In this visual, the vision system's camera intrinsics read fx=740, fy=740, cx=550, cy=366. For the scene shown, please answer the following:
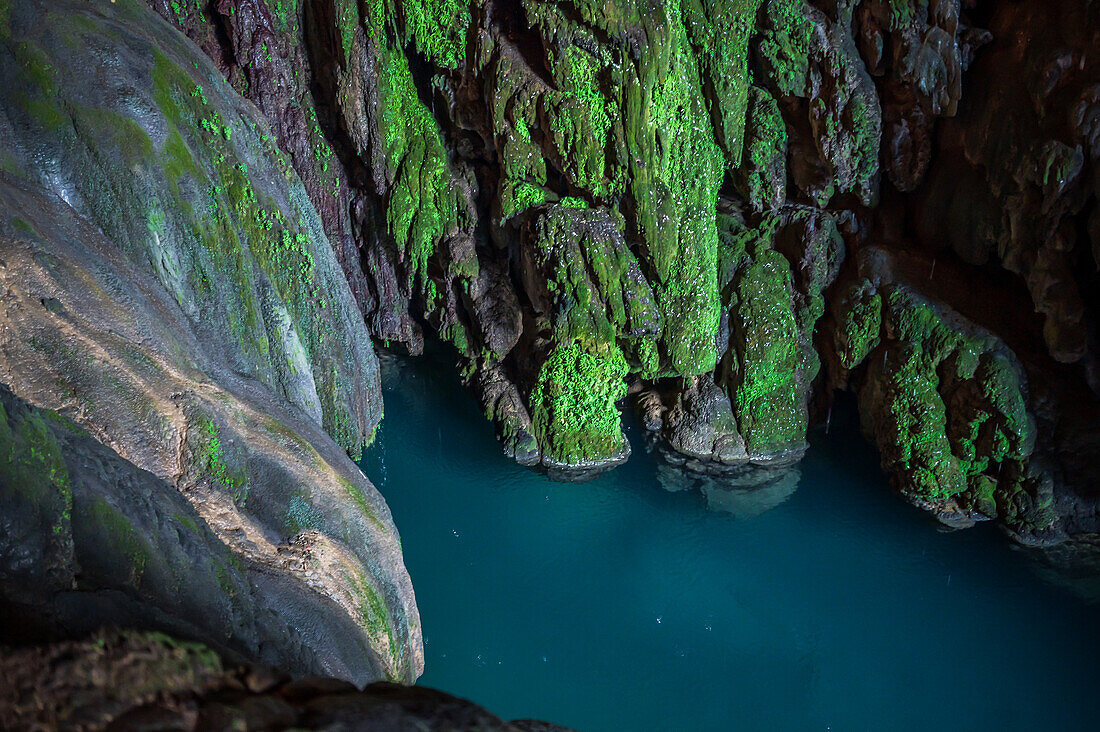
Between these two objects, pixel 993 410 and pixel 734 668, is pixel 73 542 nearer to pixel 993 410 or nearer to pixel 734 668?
pixel 734 668

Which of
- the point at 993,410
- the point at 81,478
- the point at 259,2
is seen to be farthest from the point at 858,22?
the point at 81,478

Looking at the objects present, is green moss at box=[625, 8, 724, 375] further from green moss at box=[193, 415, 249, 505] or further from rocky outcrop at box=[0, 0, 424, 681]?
green moss at box=[193, 415, 249, 505]

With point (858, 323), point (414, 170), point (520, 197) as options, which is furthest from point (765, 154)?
point (414, 170)

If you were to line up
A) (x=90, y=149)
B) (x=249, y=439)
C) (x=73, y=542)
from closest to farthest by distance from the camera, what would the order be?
(x=73, y=542), (x=249, y=439), (x=90, y=149)

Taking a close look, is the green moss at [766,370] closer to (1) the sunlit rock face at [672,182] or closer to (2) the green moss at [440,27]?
(1) the sunlit rock face at [672,182]

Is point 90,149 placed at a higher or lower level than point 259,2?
lower

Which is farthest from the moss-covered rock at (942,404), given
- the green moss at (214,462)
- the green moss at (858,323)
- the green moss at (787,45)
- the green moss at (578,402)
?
the green moss at (214,462)

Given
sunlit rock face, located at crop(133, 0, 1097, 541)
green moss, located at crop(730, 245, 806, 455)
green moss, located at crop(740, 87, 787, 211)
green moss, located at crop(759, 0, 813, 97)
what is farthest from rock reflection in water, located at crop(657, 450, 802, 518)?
green moss, located at crop(759, 0, 813, 97)

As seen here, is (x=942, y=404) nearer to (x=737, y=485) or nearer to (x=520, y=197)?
(x=737, y=485)
